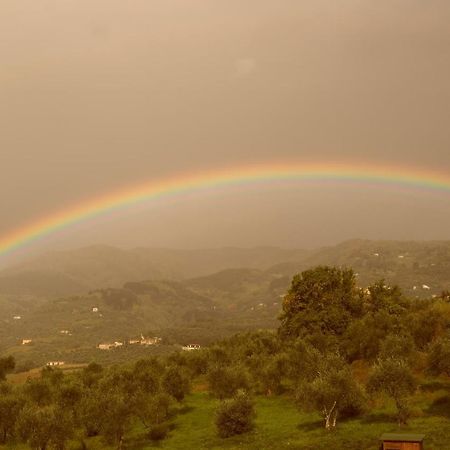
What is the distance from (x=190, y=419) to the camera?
233 feet

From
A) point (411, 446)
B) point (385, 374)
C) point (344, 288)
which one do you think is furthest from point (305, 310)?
point (411, 446)

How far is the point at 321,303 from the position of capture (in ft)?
321

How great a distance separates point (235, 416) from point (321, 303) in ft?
150

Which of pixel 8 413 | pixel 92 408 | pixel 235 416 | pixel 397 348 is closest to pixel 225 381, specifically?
pixel 235 416

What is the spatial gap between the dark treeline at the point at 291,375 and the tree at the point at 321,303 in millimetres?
214

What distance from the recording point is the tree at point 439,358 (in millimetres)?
57562

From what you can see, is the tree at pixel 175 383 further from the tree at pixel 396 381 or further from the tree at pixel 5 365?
the tree at pixel 5 365

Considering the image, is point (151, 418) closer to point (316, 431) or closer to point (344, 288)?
point (316, 431)

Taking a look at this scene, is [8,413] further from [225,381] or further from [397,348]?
[397,348]

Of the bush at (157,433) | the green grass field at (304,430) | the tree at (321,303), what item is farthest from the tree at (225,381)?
→ the tree at (321,303)

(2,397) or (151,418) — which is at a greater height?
(2,397)

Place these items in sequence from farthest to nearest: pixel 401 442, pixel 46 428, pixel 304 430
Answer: pixel 304 430
pixel 46 428
pixel 401 442

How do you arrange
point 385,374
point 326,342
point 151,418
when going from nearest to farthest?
1. point 385,374
2. point 151,418
3. point 326,342

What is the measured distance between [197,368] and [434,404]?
61134 mm
